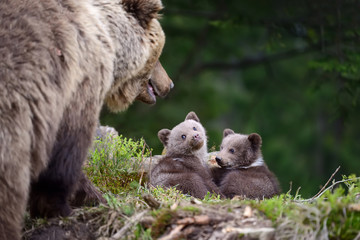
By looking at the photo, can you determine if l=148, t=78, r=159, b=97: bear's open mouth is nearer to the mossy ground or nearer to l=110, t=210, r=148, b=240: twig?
the mossy ground

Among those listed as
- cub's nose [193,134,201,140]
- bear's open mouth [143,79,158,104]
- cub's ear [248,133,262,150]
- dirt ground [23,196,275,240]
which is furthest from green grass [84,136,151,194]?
dirt ground [23,196,275,240]

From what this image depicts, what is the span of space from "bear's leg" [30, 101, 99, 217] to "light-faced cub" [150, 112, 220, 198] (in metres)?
1.50

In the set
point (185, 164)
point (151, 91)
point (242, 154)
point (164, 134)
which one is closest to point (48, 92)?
point (151, 91)

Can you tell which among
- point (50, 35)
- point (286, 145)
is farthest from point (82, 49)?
point (286, 145)

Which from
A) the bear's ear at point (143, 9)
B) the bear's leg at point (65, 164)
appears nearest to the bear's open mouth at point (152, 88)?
the bear's ear at point (143, 9)

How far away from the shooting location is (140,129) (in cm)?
1221

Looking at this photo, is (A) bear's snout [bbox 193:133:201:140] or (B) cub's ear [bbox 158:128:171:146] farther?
(B) cub's ear [bbox 158:128:171:146]

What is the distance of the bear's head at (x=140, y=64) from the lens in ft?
20.6

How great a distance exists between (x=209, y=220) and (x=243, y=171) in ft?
8.09

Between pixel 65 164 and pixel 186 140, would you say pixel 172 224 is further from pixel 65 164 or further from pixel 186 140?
pixel 186 140

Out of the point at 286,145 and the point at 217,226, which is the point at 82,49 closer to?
the point at 217,226

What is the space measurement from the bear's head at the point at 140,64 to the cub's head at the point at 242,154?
1.12 metres

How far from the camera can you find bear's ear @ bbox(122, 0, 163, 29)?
633 centimetres

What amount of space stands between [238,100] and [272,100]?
Result: 1.35 metres
